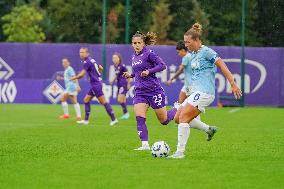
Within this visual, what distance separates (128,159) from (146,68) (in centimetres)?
267

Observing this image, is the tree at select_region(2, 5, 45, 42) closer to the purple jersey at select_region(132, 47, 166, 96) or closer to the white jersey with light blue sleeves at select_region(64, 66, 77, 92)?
the white jersey with light blue sleeves at select_region(64, 66, 77, 92)

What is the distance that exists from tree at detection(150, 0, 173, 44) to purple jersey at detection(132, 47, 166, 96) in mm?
40291

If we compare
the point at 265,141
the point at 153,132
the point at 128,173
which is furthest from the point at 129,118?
the point at 128,173

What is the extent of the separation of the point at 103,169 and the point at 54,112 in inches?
700

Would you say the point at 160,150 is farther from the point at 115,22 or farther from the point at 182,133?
the point at 115,22

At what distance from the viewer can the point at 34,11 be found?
176ft

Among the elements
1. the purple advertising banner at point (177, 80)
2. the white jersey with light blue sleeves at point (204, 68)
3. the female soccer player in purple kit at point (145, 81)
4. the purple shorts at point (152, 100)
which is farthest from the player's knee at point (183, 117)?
the purple advertising banner at point (177, 80)

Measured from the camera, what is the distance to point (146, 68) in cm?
1448

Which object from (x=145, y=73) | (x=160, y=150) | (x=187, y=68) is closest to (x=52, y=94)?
(x=187, y=68)

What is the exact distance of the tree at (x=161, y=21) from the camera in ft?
182

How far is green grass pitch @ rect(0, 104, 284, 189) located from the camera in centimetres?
977

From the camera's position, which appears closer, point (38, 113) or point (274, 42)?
point (38, 113)

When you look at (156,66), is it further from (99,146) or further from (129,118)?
(129,118)

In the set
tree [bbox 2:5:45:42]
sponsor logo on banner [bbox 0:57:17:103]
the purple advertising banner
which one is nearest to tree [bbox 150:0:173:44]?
tree [bbox 2:5:45:42]
